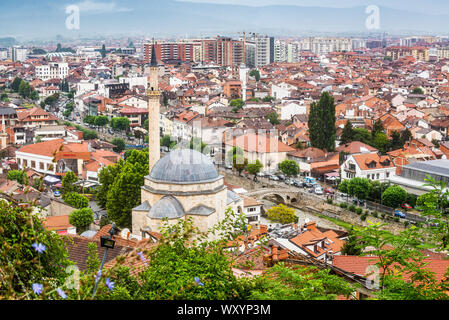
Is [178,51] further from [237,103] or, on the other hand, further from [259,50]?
[237,103]

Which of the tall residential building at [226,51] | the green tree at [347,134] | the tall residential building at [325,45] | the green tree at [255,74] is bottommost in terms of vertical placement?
the green tree at [347,134]

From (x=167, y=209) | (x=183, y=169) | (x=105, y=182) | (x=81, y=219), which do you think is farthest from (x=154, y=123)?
(x=167, y=209)

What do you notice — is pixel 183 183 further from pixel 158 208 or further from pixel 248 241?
pixel 248 241

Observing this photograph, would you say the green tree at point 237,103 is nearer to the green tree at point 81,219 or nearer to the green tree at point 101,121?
the green tree at point 101,121

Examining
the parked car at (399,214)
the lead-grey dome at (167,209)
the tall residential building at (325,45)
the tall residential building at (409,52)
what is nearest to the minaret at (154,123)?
the lead-grey dome at (167,209)

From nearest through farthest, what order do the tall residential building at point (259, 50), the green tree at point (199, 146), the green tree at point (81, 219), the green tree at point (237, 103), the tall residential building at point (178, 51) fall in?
the green tree at point (81, 219)
the green tree at point (199, 146)
the green tree at point (237, 103)
the tall residential building at point (259, 50)
the tall residential building at point (178, 51)
